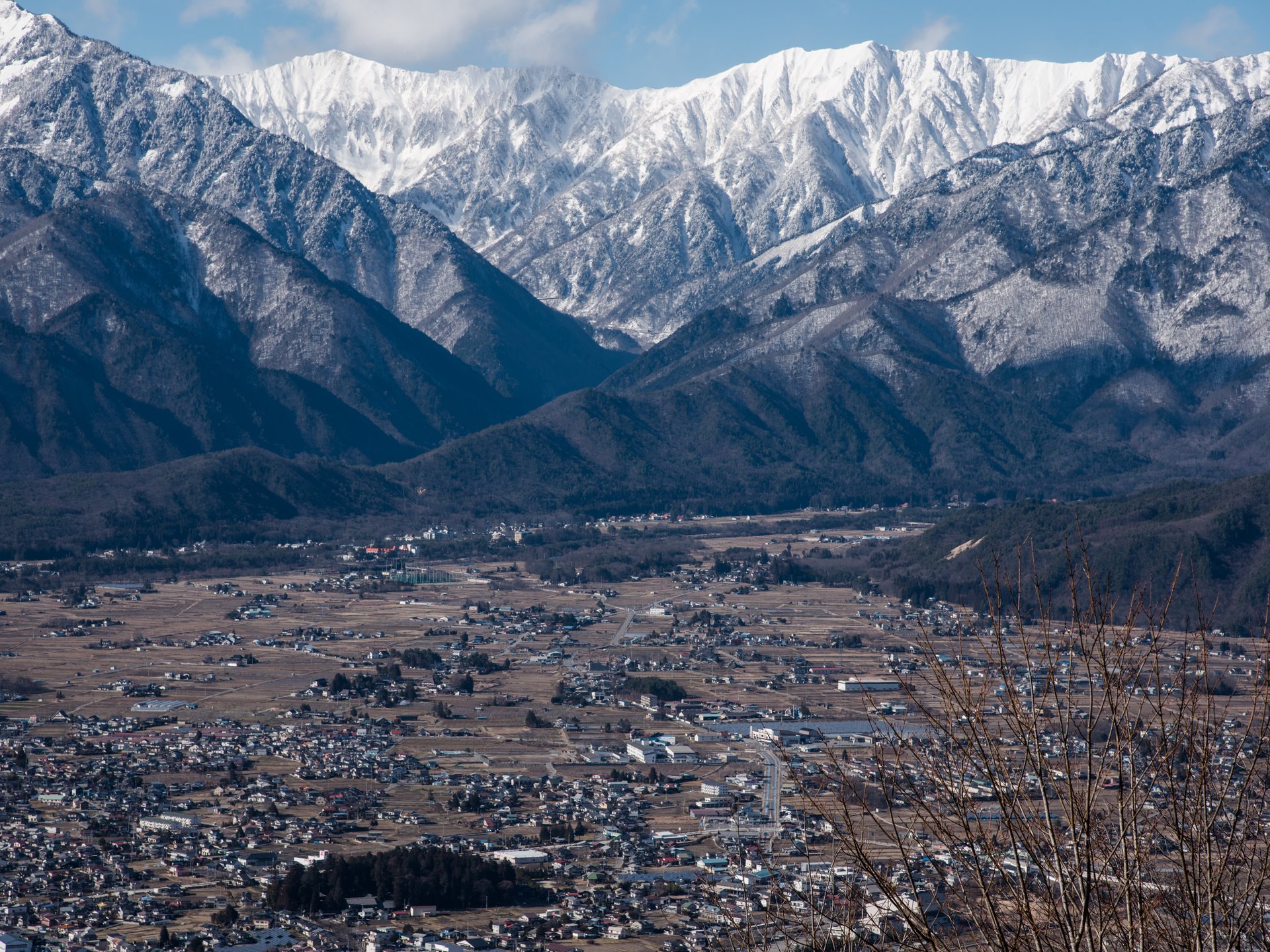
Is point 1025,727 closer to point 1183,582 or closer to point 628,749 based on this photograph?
point 628,749

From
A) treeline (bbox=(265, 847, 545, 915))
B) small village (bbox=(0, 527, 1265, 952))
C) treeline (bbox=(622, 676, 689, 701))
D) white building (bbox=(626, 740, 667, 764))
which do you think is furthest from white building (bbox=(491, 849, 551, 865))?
treeline (bbox=(622, 676, 689, 701))

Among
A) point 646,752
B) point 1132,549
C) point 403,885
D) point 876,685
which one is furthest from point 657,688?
point 1132,549

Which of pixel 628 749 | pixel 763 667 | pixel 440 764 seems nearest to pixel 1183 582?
pixel 763 667

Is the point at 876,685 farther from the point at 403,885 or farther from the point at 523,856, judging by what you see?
the point at 403,885

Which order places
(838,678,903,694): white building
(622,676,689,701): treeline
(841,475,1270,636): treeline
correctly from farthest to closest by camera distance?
(841,475,1270,636): treeline < (838,678,903,694): white building < (622,676,689,701): treeline

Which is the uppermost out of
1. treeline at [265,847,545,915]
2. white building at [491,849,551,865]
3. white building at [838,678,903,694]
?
treeline at [265,847,545,915]

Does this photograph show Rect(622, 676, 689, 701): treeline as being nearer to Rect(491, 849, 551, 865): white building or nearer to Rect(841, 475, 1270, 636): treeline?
Rect(841, 475, 1270, 636): treeline

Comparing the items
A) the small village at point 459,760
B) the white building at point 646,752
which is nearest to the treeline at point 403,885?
the small village at point 459,760
